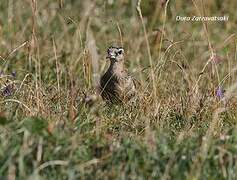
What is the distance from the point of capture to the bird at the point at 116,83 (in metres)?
5.78

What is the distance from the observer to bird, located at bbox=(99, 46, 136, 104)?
5.78 m

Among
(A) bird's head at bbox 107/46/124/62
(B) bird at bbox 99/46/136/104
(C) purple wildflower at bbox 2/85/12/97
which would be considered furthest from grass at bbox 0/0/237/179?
(A) bird's head at bbox 107/46/124/62

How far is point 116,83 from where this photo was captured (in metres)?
5.95

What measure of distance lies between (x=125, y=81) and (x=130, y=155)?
2.04m

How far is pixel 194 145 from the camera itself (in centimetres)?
411

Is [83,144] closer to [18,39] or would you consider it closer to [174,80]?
[174,80]

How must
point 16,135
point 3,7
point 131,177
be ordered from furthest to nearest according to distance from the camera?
point 3,7 < point 16,135 < point 131,177

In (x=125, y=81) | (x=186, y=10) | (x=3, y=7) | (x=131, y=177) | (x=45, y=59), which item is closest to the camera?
(x=131, y=177)

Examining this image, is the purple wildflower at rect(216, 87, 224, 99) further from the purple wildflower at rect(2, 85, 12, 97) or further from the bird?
the purple wildflower at rect(2, 85, 12, 97)

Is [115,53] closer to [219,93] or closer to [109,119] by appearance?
[219,93]

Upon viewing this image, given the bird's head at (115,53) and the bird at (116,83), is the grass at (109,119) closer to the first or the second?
the bird at (116,83)

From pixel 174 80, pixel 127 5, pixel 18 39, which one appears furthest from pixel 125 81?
pixel 127 5

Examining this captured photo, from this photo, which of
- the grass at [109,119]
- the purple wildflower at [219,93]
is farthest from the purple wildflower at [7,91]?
the purple wildflower at [219,93]

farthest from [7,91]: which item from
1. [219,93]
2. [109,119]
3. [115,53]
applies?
[219,93]
